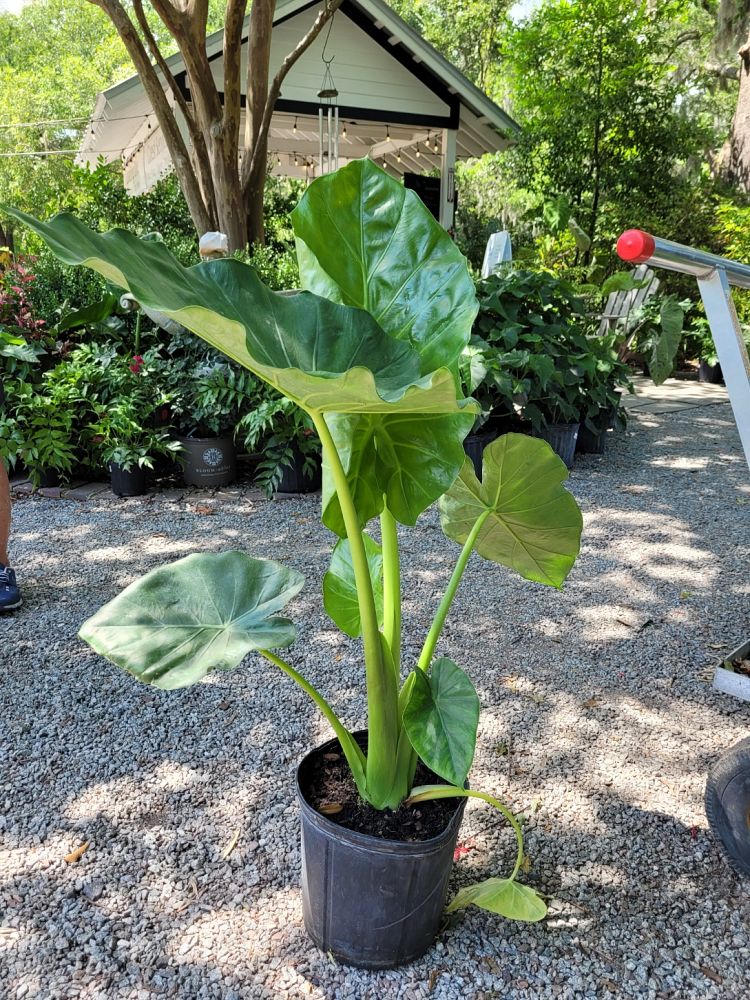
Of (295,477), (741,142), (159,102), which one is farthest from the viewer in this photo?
(741,142)

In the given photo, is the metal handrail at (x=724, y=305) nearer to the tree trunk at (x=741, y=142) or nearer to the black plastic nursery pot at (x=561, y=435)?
the black plastic nursery pot at (x=561, y=435)

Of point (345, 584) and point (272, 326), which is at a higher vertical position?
point (272, 326)

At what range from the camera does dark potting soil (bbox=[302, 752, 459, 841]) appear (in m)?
1.49

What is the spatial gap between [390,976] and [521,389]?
12.6 feet

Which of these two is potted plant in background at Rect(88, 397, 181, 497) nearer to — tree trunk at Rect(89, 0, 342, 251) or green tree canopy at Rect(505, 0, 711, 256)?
tree trunk at Rect(89, 0, 342, 251)

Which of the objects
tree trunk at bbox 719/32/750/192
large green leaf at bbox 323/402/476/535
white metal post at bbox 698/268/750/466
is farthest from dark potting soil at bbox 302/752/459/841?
tree trunk at bbox 719/32/750/192

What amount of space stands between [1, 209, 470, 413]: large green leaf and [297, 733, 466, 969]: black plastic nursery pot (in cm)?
83

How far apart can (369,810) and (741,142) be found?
37.6 feet

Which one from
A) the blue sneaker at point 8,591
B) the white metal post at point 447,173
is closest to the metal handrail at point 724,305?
the blue sneaker at point 8,591

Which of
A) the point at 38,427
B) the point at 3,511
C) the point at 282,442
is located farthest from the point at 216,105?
the point at 3,511

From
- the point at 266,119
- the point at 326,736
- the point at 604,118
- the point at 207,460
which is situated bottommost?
the point at 326,736

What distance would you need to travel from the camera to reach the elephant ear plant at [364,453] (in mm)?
1007

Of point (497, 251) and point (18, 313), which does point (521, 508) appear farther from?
point (497, 251)

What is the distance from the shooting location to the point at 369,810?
1.53 m
